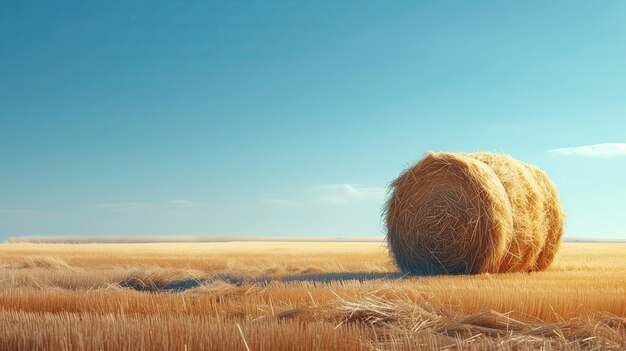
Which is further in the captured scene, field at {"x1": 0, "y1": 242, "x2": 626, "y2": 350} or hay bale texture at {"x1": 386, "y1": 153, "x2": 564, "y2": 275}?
hay bale texture at {"x1": 386, "y1": 153, "x2": 564, "y2": 275}

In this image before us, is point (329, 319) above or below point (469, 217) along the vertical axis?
below

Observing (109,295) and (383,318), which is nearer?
(383,318)

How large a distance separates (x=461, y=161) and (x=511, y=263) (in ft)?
6.94

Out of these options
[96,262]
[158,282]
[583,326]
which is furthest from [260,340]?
[96,262]

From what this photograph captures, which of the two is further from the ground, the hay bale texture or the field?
the hay bale texture

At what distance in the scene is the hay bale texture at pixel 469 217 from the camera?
36.7ft

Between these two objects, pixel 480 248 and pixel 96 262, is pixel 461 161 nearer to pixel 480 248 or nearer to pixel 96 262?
pixel 480 248

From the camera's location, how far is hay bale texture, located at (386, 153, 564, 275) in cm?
1117

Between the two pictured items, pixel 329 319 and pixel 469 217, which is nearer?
pixel 329 319

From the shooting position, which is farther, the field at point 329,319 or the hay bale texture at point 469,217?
the hay bale texture at point 469,217

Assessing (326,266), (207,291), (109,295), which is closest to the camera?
(109,295)

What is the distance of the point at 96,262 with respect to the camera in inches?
690

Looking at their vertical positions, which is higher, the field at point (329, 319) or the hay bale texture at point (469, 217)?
the hay bale texture at point (469, 217)

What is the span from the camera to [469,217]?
11.3 metres
